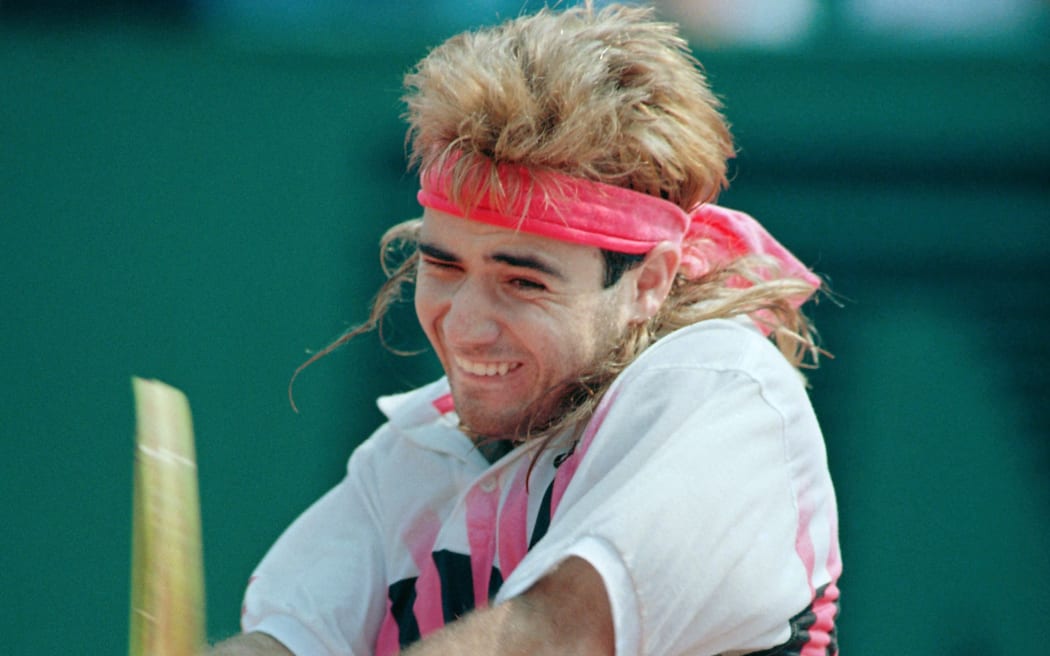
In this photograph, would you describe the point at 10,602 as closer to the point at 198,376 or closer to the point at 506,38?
the point at 198,376

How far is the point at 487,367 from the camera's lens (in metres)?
1.88

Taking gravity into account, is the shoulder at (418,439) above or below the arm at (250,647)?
above

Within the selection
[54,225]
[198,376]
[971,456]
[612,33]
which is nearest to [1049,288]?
[971,456]

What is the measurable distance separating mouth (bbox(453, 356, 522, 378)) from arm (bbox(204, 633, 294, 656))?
503 mm

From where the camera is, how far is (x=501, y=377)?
1.88 m

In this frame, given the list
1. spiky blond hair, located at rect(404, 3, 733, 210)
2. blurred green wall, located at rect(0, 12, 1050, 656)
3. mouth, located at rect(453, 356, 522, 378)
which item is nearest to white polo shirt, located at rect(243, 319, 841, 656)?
mouth, located at rect(453, 356, 522, 378)

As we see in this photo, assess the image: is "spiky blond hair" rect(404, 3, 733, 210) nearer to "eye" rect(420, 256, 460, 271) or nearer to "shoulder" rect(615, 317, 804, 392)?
"eye" rect(420, 256, 460, 271)

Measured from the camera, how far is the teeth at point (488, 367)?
73.8 inches

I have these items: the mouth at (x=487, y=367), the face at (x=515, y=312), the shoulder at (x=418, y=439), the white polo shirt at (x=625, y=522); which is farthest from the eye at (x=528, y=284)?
the shoulder at (x=418, y=439)

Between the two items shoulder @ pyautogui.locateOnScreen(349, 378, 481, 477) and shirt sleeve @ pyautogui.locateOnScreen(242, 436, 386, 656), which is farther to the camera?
shoulder @ pyautogui.locateOnScreen(349, 378, 481, 477)

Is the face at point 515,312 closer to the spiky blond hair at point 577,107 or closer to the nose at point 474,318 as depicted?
the nose at point 474,318

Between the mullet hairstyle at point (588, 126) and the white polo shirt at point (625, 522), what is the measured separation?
13 cm

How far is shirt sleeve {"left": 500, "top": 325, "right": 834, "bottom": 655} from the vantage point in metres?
1.37

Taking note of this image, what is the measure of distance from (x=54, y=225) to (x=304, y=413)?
0.92 m
